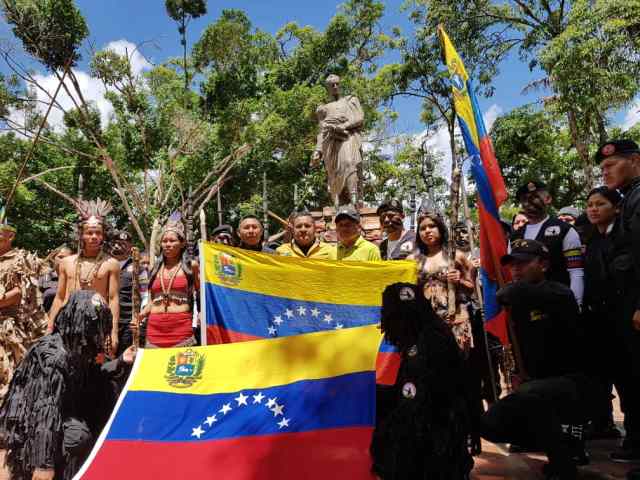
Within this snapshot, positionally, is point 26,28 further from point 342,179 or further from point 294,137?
point 342,179

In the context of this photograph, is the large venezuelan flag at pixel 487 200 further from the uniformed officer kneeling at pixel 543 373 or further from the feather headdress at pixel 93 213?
the feather headdress at pixel 93 213

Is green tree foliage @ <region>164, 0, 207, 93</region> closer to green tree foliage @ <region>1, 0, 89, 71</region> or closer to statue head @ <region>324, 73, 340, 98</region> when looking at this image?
green tree foliage @ <region>1, 0, 89, 71</region>

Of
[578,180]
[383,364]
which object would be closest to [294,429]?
[383,364]

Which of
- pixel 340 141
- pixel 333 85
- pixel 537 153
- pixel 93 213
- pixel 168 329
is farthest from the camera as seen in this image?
pixel 537 153

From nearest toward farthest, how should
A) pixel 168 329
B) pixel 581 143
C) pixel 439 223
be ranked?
pixel 439 223 → pixel 168 329 → pixel 581 143

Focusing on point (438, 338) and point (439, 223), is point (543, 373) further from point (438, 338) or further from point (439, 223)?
point (439, 223)

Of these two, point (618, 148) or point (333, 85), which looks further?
point (333, 85)

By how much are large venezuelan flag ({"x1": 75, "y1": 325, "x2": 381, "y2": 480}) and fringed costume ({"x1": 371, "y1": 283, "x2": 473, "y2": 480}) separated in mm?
271

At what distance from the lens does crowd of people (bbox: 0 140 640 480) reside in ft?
8.80

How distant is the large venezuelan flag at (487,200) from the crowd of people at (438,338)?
0.14 meters

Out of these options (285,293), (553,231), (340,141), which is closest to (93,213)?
(285,293)

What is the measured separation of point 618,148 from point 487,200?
2.84 ft

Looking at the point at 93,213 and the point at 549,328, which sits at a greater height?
the point at 93,213

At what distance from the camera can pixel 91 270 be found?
4293 mm
